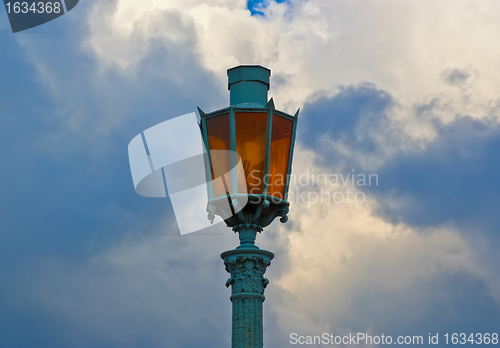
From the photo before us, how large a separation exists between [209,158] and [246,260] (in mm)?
3332

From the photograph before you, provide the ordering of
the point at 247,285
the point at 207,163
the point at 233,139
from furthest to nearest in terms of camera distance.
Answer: the point at 207,163 < the point at 233,139 < the point at 247,285

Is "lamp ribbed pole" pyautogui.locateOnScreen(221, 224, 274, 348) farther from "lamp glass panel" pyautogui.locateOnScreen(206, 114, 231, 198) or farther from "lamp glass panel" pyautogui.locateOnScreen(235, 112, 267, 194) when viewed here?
"lamp glass panel" pyautogui.locateOnScreen(235, 112, 267, 194)

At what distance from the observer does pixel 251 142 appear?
2341cm

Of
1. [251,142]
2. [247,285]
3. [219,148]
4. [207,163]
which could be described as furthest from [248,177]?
[247,285]

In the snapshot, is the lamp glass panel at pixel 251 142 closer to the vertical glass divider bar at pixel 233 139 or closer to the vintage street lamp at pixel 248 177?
the vintage street lamp at pixel 248 177

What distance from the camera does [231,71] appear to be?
24.7 meters

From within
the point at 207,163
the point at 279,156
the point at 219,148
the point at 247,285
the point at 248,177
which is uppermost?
the point at 219,148

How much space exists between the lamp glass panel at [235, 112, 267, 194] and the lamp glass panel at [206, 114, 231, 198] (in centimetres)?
35

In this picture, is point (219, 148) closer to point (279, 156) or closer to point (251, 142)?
point (251, 142)

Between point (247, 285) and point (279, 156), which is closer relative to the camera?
point (247, 285)

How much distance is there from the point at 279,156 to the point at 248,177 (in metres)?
1.22

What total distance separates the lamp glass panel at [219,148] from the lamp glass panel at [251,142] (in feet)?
1.15

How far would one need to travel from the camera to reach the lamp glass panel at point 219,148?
23391 millimetres

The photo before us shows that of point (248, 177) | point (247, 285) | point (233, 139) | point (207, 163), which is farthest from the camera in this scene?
point (207, 163)
